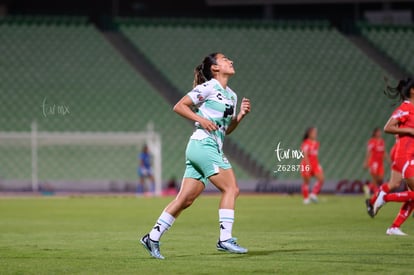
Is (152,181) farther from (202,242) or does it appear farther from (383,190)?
(202,242)

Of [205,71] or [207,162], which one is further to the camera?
[205,71]

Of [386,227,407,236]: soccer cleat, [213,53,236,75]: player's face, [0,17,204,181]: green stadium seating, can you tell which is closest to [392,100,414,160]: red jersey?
[386,227,407,236]: soccer cleat

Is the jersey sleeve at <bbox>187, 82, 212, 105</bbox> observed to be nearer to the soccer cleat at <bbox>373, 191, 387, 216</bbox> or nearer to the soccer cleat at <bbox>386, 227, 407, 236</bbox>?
the soccer cleat at <bbox>386, 227, 407, 236</bbox>

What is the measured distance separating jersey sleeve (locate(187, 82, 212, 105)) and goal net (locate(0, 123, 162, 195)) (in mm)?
17076

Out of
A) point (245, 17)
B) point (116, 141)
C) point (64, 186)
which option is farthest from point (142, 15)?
point (64, 186)

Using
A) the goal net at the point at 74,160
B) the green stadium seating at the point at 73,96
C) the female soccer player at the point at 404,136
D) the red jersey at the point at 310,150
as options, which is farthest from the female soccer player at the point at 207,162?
the green stadium seating at the point at 73,96

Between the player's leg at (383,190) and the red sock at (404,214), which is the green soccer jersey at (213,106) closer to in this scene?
the red sock at (404,214)

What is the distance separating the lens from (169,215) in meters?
9.02

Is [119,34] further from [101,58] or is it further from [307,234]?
[307,234]

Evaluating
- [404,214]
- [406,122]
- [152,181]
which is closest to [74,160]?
[152,181]

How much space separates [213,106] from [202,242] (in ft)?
7.68

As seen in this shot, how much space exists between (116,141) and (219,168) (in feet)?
63.3

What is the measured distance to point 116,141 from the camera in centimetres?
2814

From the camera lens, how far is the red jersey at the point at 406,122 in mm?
11367
